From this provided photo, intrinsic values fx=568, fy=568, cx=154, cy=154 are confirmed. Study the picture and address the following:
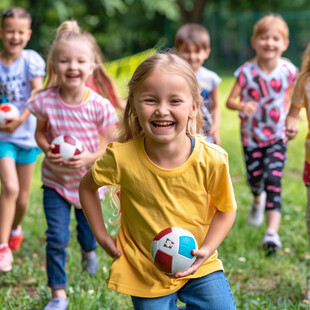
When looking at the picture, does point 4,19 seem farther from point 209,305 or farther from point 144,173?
point 209,305

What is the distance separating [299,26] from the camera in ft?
79.7

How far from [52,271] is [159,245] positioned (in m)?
1.48

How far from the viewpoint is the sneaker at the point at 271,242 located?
15.9 feet

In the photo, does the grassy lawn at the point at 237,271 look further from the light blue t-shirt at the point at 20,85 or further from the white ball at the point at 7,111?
the white ball at the point at 7,111

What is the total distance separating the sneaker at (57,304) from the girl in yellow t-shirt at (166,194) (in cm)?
100

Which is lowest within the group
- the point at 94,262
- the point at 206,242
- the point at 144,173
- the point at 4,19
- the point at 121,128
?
the point at 94,262

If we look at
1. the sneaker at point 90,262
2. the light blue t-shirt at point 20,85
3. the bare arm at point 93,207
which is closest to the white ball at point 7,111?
the light blue t-shirt at point 20,85

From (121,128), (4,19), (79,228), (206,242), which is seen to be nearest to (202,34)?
(4,19)

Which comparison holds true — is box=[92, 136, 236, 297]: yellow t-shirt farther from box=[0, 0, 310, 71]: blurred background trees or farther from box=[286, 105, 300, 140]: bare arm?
box=[0, 0, 310, 71]: blurred background trees

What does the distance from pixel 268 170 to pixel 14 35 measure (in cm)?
257

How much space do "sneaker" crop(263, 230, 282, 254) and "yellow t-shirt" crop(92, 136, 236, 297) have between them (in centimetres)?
211

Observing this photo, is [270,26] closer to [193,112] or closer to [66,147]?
[66,147]

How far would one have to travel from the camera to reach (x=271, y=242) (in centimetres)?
487

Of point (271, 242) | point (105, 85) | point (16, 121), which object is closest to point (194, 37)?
point (105, 85)
